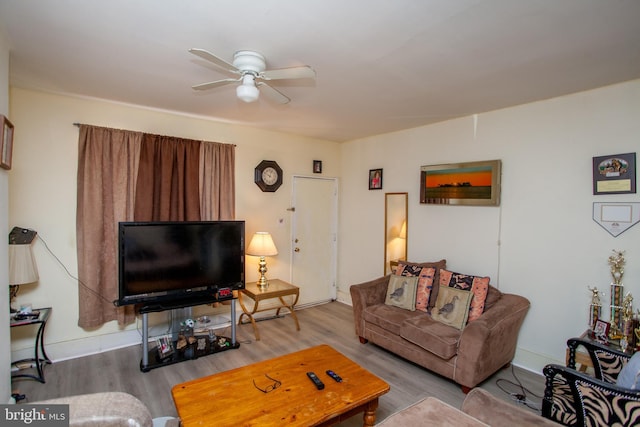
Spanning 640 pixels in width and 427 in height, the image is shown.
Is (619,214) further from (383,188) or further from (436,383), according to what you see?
(383,188)

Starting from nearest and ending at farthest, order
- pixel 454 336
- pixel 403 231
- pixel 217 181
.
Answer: pixel 454 336 < pixel 217 181 < pixel 403 231

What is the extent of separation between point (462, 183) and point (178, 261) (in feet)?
10.3

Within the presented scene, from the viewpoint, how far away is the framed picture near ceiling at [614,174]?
2.54 metres

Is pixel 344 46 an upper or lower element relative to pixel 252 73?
upper

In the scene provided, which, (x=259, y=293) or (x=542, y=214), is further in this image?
(x=259, y=293)

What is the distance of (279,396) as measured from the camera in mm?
1936

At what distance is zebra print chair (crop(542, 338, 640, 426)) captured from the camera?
1541mm

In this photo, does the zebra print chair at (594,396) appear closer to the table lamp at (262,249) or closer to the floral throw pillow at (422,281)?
the floral throw pillow at (422,281)

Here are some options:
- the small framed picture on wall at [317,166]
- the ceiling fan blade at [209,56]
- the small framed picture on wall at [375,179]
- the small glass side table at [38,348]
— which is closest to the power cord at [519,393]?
the small framed picture on wall at [375,179]

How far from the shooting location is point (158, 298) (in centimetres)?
310

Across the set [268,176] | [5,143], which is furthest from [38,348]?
[268,176]

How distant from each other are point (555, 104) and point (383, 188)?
7.08ft

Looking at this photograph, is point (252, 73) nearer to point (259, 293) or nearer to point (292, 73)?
point (292, 73)

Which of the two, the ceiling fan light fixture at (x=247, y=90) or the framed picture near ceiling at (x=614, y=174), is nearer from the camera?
the ceiling fan light fixture at (x=247, y=90)
